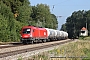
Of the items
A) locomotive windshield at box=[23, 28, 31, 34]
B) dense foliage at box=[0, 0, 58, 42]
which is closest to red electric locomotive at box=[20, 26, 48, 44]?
locomotive windshield at box=[23, 28, 31, 34]

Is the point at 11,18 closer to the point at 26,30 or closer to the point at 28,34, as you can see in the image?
the point at 26,30

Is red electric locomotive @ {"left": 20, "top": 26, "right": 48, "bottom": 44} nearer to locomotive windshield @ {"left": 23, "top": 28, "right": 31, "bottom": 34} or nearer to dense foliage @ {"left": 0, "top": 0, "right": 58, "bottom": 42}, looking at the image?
locomotive windshield @ {"left": 23, "top": 28, "right": 31, "bottom": 34}

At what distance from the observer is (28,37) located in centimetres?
4344

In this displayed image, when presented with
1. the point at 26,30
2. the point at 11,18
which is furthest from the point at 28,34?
the point at 11,18

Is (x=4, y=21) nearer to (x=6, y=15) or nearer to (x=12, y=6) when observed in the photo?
(x=6, y=15)

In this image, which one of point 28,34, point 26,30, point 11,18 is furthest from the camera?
point 11,18

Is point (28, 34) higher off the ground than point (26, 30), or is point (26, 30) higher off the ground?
point (26, 30)

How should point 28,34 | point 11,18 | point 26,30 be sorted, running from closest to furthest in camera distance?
point 28,34
point 26,30
point 11,18

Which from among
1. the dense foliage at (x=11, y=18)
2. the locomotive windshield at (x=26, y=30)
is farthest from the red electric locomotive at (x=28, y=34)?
the dense foliage at (x=11, y=18)

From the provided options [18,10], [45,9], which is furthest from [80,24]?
[18,10]

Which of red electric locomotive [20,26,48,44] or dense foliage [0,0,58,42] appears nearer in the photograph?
red electric locomotive [20,26,48,44]

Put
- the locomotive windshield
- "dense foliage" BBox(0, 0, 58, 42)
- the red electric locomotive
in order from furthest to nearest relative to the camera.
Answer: "dense foliage" BBox(0, 0, 58, 42) < the locomotive windshield < the red electric locomotive

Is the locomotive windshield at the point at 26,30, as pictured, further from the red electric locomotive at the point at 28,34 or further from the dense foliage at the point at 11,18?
the dense foliage at the point at 11,18

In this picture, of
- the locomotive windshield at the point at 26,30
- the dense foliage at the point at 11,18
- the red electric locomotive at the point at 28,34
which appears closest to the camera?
the red electric locomotive at the point at 28,34
